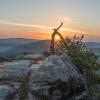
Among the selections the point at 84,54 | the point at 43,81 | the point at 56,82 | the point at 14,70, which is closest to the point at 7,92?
the point at 43,81

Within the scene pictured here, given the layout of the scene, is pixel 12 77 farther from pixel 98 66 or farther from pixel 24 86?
pixel 98 66

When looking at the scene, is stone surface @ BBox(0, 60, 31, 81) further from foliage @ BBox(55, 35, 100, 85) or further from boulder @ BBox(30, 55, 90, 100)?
foliage @ BBox(55, 35, 100, 85)

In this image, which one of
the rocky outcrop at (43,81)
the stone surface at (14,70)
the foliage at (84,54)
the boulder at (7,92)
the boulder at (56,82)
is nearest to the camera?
the boulder at (7,92)

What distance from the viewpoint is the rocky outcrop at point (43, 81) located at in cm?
2089

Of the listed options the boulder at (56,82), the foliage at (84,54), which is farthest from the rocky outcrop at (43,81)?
the foliage at (84,54)

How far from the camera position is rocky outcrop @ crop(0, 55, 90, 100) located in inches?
822

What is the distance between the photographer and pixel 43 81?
21375 mm

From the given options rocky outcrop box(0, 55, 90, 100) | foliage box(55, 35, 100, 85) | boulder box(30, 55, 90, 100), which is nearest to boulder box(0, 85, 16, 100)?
rocky outcrop box(0, 55, 90, 100)

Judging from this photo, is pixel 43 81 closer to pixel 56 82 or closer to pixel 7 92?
pixel 56 82

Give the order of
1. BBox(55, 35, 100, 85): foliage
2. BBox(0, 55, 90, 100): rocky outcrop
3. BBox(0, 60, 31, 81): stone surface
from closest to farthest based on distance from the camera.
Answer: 1. BBox(0, 55, 90, 100): rocky outcrop
2. BBox(0, 60, 31, 81): stone surface
3. BBox(55, 35, 100, 85): foliage

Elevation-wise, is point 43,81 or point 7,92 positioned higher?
point 43,81

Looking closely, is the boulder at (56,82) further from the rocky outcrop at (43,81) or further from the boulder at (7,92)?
the boulder at (7,92)

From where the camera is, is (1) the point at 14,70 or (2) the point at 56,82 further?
(1) the point at 14,70

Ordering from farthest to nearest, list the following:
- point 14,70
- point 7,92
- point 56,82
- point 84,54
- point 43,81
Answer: point 84,54, point 14,70, point 56,82, point 43,81, point 7,92
